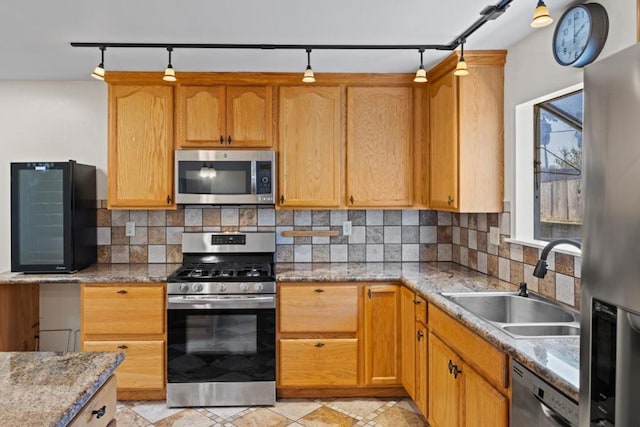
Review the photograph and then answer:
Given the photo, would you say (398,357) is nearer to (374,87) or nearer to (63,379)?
(374,87)

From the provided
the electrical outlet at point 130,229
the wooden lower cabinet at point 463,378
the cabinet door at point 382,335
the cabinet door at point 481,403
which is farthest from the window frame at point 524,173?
the electrical outlet at point 130,229

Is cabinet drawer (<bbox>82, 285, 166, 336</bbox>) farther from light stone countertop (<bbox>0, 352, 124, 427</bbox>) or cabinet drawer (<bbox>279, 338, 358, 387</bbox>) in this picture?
light stone countertop (<bbox>0, 352, 124, 427</bbox>)

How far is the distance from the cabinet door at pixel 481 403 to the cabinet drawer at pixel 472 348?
39mm

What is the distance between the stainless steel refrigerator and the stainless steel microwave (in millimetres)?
2465

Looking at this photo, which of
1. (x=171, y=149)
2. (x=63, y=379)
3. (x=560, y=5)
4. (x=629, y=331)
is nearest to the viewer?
(x=629, y=331)

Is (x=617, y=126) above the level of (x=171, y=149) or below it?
below

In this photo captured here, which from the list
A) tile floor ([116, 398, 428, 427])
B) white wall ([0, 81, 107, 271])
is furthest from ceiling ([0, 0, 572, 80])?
tile floor ([116, 398, 428, 427])

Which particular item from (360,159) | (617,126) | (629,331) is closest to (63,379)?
(629,331)

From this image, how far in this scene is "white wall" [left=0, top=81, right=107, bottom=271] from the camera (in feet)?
11.1

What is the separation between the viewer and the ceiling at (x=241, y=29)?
81.7 inches

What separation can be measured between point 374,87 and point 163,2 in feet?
5.48

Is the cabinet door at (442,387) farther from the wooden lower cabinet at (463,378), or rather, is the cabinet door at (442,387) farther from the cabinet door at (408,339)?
the cabinet door at (408,339)

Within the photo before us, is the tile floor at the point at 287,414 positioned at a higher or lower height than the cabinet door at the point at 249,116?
lower

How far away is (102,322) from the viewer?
114 inches
